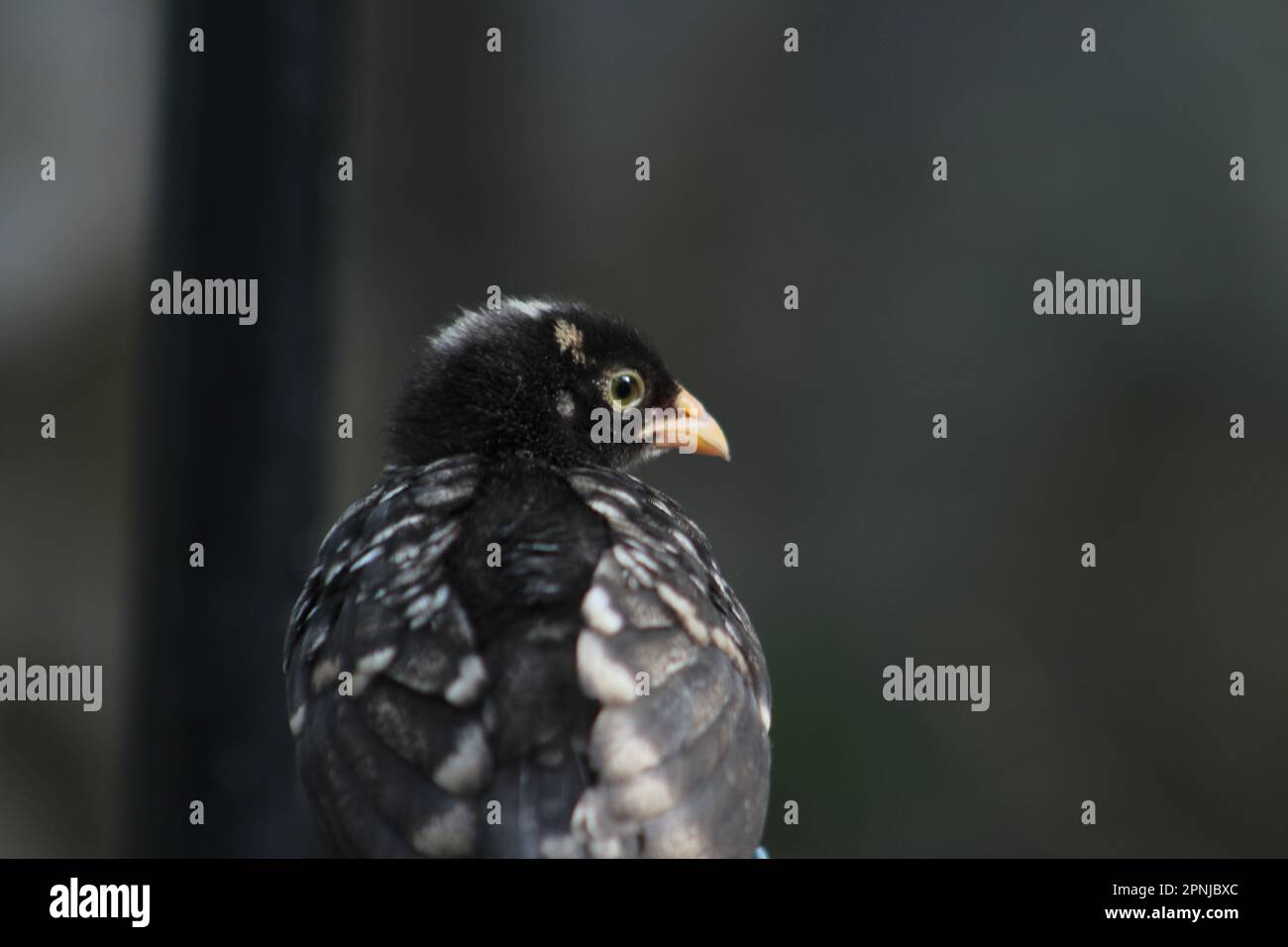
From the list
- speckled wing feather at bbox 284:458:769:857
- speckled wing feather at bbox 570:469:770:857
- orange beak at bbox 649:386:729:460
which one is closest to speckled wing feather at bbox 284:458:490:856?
speckled wing feather at bbox 284:458:769:857

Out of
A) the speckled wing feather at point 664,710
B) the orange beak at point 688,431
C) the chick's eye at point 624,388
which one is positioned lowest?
the speckled wing feather at point 664,710

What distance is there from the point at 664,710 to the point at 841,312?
4992mm

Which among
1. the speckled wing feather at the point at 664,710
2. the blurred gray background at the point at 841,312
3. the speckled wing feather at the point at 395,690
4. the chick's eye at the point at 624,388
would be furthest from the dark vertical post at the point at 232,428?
the blurred gray background at the point at 841,312

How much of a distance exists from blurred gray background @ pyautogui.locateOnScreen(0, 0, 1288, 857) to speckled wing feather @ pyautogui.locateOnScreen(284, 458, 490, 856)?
11.3 ft

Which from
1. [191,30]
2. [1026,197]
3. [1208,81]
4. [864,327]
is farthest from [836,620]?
[191,30]

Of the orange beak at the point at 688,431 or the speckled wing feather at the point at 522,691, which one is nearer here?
the speckled wing feather at the point at 522,691

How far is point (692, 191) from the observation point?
7586mm

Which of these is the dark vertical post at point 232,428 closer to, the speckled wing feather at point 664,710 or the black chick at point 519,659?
the black chick at point 519,659

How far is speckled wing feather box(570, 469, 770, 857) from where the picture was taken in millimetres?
2402

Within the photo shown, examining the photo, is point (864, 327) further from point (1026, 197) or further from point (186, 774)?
point (186, 774)

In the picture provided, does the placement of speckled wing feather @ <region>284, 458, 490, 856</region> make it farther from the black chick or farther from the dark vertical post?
the dark vertical post

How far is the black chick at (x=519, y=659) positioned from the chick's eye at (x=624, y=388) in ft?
0.53

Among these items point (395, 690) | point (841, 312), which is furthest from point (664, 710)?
point (841, 312)

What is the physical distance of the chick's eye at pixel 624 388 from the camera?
3.50 m
